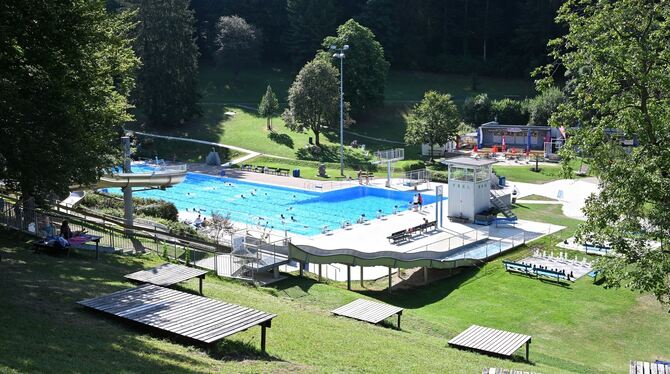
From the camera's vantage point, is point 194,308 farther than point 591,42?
No

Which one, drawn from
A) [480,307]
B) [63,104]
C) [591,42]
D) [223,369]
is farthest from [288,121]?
[223,369]

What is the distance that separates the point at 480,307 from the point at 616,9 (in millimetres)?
12765

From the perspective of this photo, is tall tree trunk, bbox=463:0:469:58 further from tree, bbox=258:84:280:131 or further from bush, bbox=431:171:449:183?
bush, bbox=431:171:449:183

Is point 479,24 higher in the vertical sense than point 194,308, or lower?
higher

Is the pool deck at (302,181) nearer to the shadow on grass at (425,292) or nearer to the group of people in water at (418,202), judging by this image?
the group of people in water at (418,202)

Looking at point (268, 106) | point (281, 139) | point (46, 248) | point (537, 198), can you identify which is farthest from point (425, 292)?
point (268, 106)

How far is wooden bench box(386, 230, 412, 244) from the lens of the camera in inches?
1313

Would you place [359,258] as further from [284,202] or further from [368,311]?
[284,202]

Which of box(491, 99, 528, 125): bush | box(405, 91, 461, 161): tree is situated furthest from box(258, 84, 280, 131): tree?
box(491, 99, 528, 125): bush

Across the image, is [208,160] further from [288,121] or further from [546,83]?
[546,83]

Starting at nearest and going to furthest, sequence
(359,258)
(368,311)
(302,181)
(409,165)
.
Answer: (368,311) → (359,258) → (302,181) → (409,165)

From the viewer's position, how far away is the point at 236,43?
74.4m

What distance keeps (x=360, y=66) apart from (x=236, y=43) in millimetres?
15550

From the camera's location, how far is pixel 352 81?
65750 millimetres
